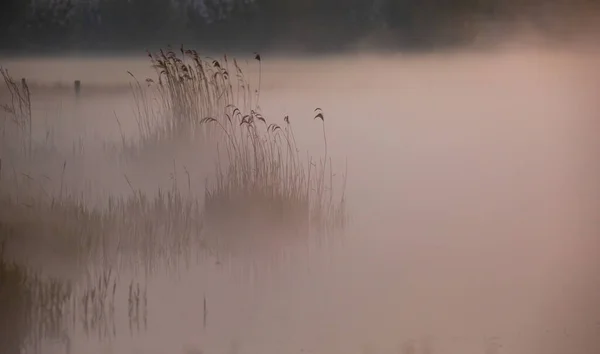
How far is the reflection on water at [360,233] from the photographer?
1.31 metres

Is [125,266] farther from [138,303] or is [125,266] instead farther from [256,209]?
[256,209]

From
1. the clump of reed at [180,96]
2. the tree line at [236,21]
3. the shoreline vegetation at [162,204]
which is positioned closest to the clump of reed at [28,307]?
the shoreline vegetation at [162,204]

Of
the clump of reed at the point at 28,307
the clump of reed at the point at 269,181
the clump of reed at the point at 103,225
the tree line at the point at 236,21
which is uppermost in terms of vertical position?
the tree line at the point at 236,21

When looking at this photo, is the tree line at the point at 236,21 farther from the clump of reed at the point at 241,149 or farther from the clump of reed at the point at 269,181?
the clump of reed at the point at 269,181

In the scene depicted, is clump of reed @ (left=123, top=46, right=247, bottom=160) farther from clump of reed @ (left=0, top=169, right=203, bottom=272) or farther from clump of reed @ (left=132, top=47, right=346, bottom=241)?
clump of reed @ (left=0, top=169, right=203, bottom=272)

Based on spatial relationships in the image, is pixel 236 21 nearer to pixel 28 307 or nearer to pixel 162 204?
pixel 162 204

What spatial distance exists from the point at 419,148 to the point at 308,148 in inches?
10.8

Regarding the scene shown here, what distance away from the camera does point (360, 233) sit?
133 cm

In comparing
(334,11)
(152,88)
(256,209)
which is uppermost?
(334,11)

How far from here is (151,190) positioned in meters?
1.35

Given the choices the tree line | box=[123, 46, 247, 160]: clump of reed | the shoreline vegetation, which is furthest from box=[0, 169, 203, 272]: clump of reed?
the tree line

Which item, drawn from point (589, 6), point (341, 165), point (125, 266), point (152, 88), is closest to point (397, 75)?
point (341, 165)

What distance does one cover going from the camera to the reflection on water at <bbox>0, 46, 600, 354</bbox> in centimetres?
131

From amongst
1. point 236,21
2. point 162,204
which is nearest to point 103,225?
point 162,204
